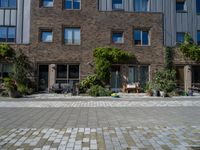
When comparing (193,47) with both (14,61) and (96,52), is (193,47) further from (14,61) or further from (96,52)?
(14,61)

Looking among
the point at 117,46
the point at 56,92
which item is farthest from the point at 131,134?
the point at 117,46

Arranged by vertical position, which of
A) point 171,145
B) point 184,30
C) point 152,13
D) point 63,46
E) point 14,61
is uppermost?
point 152,13

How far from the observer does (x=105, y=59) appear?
21969 mm

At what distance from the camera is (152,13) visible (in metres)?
23.5

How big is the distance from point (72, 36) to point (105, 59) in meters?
3.77

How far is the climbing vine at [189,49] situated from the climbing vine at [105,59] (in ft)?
17.4

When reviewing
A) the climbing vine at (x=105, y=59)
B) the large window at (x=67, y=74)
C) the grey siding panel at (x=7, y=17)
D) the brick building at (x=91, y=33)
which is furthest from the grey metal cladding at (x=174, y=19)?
the grey siding panel at (x=7, y=17)

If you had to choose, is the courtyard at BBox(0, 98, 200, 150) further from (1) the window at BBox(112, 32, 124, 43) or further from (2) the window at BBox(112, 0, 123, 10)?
(2) the window at BBox(112, 0, 123, 10)

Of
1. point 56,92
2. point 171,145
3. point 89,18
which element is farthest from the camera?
point 89,18

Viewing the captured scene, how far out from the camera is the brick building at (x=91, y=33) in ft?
73.8

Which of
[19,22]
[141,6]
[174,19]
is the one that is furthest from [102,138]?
[174,19]

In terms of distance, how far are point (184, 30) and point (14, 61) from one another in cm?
1563

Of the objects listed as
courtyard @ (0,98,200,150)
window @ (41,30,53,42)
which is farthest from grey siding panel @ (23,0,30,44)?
courtyard @ (0,98,200,150)

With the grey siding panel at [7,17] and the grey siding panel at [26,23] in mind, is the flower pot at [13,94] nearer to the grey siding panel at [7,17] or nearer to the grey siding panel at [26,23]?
the grey siding panel at [26,23]
